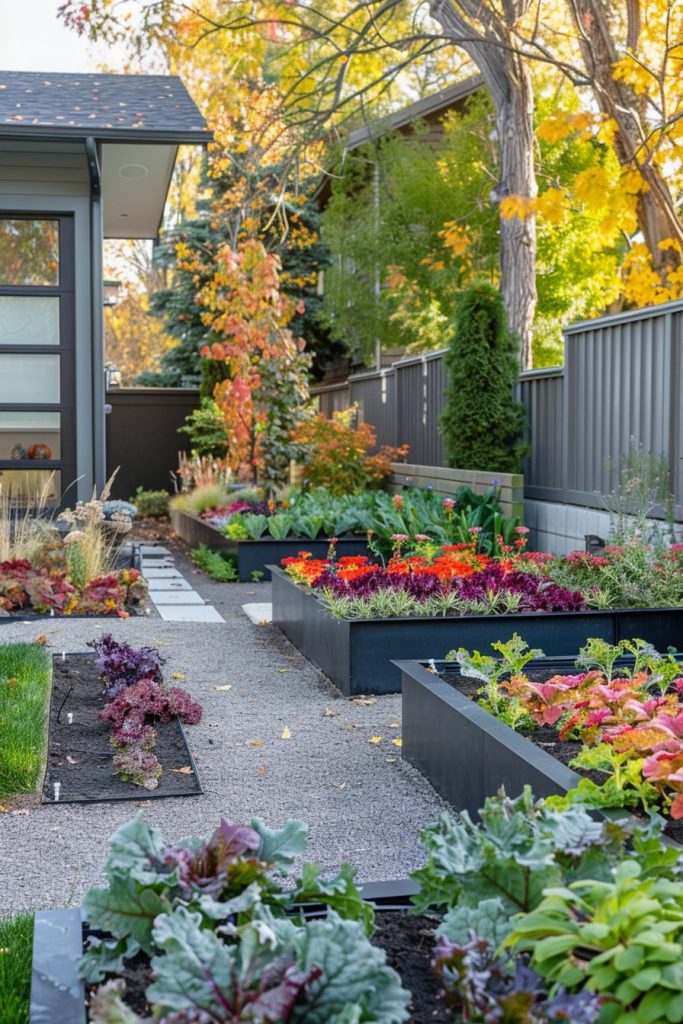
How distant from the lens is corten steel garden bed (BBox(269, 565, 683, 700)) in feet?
19.5

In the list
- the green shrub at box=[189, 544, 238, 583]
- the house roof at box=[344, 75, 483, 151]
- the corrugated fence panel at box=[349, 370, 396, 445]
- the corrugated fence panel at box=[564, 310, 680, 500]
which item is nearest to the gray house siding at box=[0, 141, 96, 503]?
the green shrub at box=[189, 544, 238, 583]

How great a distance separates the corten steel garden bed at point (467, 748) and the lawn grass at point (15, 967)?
1.49 meters

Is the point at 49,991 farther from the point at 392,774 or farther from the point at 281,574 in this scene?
the point at 281,574

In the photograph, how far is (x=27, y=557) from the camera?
879 cm

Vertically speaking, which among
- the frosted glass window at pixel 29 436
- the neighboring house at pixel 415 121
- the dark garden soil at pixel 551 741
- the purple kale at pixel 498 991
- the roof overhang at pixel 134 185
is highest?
the neighboring house at pixel 415 121

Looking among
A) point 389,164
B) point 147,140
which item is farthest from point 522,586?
point 389,164

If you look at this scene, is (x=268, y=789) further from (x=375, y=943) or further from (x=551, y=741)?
(x=375, y=943)

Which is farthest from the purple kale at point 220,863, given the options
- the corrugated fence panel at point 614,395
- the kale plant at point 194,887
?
the corrugated fence panel at point 614,395

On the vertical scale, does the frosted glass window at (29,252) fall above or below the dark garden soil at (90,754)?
above

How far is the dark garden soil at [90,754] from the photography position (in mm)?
4324

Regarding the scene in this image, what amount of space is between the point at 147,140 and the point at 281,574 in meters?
4.68

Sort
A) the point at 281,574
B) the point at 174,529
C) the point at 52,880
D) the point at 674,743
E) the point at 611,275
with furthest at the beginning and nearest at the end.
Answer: the point at 611,275 → the point at 174,529 → the point at 281,574 → the point at 52,880 → the point at 674,743

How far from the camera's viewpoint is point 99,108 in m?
10.9

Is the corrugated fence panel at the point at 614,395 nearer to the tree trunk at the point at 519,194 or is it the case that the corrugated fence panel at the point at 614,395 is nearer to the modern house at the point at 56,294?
the tree trunk at the point at 519,194
